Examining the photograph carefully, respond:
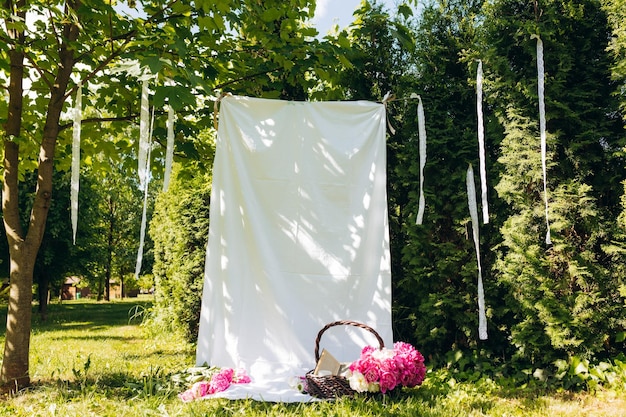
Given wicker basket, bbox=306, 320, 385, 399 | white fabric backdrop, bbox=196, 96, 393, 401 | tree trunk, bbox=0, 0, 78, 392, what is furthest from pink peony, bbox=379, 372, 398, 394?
tree trunk, bbox=0, 0, 78, 392

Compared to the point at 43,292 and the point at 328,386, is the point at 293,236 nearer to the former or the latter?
the point at 328,386

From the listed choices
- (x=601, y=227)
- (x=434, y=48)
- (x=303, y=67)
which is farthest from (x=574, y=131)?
(x=303, y=67)

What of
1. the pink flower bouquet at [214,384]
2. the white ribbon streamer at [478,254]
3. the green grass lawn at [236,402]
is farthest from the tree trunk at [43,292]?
the white ribbon streamer at [478,254]

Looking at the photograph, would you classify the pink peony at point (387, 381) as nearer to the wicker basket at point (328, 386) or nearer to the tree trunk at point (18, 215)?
the wicker basket at point (328, 386)

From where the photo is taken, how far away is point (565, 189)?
3.37 m

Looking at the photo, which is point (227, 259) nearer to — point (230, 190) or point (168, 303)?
point (230, 190)

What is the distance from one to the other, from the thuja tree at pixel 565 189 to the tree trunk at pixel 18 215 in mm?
3298

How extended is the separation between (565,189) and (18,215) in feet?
12.8

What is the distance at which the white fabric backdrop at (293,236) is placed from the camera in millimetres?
3391

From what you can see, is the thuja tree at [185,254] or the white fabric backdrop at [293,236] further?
the thuja tree at [185,254]

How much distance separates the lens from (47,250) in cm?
922

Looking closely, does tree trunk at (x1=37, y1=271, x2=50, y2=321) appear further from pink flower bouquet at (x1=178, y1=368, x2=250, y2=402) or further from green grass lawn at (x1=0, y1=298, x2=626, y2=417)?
pink flower bouquet at (x1=178, y1=368, x2=250, y2=402)

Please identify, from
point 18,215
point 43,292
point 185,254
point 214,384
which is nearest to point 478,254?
point 214,384

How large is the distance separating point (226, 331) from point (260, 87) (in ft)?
6.40
